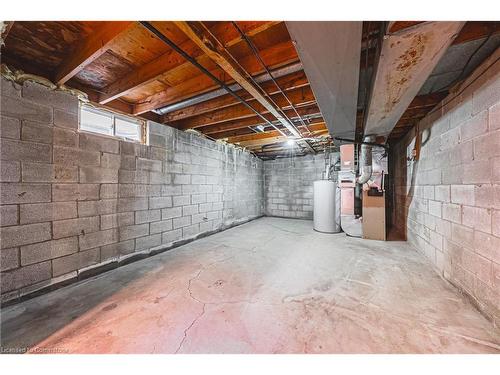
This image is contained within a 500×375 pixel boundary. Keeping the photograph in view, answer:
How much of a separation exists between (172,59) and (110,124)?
1372 mm

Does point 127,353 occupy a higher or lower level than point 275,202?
lower

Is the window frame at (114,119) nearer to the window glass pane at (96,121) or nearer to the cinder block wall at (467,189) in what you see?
the window glass pane at (96,121)

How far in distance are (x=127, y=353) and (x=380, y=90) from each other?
8.15 ft

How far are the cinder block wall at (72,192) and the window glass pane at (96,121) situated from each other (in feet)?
0.43

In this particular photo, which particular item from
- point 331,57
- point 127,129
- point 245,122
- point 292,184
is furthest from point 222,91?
point 292,184

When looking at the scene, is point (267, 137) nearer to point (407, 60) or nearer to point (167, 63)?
point (167, 63)

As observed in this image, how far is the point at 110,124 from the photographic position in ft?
7.54

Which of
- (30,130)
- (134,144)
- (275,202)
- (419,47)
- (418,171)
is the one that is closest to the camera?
(419,47)

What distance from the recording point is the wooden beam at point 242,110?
Result: 2.13 m

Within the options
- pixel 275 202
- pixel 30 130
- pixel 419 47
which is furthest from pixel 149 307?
pixel 275 202

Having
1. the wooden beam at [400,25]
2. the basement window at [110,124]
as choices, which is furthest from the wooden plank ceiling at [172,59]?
the basement window at [110,124]

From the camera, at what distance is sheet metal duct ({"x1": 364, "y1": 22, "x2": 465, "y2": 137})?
931 millimetres

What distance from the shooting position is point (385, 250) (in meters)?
2.81

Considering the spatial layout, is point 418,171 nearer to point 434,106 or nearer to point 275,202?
point 434,106
